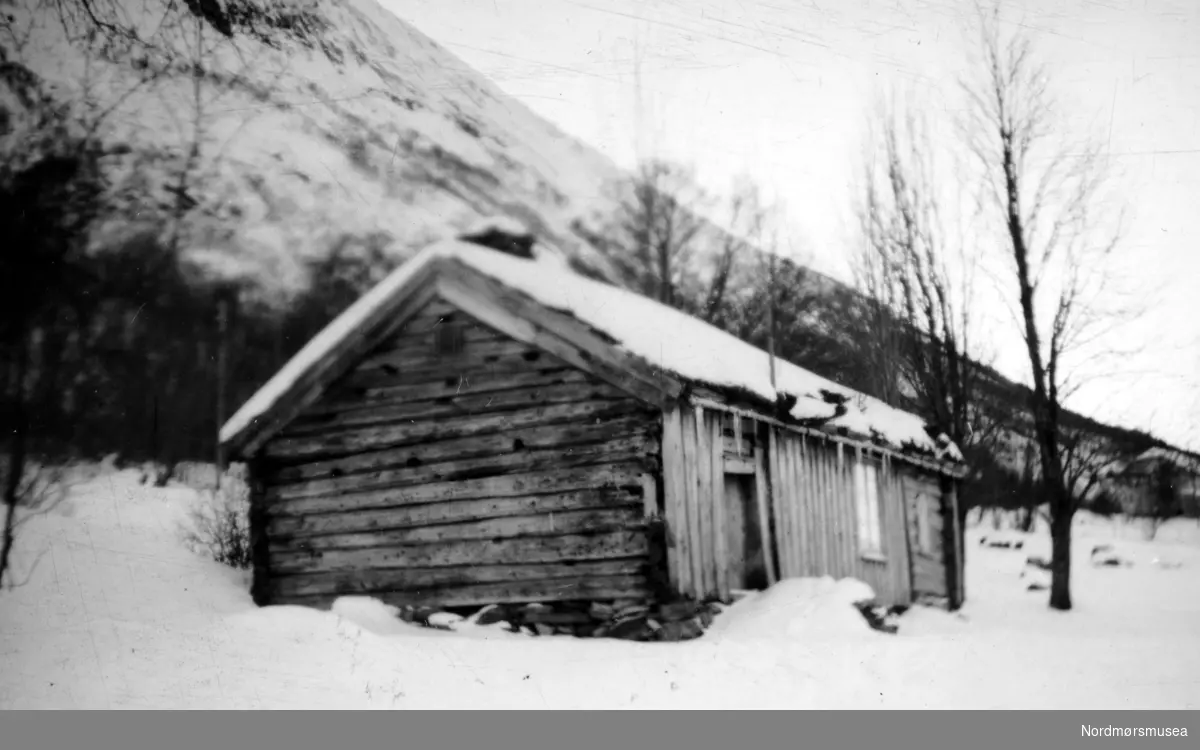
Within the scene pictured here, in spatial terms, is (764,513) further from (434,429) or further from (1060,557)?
(1060,557)

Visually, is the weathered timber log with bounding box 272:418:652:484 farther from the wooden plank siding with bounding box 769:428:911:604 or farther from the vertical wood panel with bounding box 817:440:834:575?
the vertical wood panel with bounding box 817:440:834:575

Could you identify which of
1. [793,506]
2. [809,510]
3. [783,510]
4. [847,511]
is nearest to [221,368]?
[783,510]

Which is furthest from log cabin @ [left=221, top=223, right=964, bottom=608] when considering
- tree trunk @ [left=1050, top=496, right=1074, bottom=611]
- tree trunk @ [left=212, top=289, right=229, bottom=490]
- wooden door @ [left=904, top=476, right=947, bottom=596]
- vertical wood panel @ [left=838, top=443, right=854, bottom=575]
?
tree trunk @ [left=1050, top=496, right=1074, bottom=611]

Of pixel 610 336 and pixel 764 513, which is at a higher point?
pixel 610 336

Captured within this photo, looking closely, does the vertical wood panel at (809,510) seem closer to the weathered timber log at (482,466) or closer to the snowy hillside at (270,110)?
the weathered timber log at (482,466)

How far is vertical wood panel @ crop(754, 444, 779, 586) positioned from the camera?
10734 mm

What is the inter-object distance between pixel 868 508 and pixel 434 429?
6.92m

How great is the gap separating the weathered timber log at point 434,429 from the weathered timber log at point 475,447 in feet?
0.21

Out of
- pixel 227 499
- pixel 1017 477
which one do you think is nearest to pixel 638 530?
pixel 227 499

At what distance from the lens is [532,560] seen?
9.70 m

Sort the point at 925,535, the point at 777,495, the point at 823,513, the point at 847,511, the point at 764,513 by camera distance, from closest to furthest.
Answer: the point at 764,513 < the point at 777,495 < the point at 823,513 < the point at 847,511 < the point at 925,535

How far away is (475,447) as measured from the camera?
10.0 metres

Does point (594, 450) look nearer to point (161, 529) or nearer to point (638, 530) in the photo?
point (638, 530)

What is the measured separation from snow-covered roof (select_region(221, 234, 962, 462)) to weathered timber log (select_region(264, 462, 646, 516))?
117 centimetres
